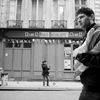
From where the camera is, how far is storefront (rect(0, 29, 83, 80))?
59.9 feet

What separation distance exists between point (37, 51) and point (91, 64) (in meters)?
16.9

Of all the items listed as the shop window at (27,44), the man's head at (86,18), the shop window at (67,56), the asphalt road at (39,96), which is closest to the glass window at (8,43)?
the shop window at (27,44)

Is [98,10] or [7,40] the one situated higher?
[98,10]

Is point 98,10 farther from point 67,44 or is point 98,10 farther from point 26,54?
point 26,54

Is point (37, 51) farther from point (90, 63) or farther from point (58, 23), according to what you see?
point (90, 63)

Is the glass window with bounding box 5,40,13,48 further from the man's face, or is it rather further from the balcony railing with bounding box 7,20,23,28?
the man's face

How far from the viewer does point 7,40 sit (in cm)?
1850

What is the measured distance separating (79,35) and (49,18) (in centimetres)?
290

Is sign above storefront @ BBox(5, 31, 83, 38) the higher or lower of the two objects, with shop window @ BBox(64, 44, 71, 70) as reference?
higher

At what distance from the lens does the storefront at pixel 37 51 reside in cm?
1825

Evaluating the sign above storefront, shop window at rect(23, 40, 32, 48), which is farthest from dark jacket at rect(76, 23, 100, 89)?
shop window at rect(23, 40, 32, 48)

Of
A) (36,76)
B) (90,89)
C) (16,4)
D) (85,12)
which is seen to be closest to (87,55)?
(90,89)

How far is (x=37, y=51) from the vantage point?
18.4 metres

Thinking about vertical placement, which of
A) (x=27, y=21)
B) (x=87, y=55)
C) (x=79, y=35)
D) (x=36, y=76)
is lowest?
(x=36, y=76)
